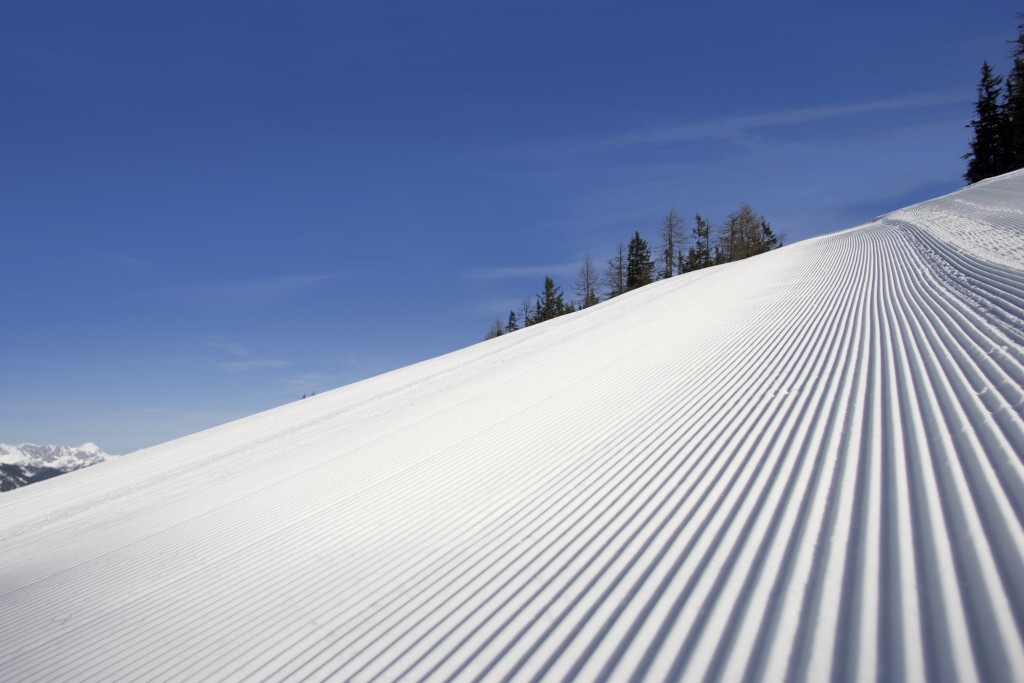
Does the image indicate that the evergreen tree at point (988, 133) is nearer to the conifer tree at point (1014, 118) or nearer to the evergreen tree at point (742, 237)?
the conifer tree at point (1014, 118)

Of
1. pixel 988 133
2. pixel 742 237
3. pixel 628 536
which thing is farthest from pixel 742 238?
pixel 628 536

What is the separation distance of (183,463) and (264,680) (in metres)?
10.8

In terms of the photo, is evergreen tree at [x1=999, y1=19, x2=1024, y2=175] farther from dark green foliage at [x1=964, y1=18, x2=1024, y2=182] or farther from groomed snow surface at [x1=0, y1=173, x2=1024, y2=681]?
groomed snow surface at [x1=0, y1=173, x2=1024, y2=681]

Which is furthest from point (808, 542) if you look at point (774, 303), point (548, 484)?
point (774, 303)

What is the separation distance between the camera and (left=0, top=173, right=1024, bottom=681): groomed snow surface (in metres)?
2.33

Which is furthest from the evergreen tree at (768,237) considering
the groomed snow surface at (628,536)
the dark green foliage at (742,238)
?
the groomed snow surface at (628,536)

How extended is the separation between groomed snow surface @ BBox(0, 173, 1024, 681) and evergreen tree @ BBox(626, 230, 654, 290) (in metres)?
39.4

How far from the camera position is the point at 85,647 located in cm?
426

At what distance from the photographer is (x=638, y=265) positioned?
1964 inches

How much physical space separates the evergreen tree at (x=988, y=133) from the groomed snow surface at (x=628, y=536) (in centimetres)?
3967

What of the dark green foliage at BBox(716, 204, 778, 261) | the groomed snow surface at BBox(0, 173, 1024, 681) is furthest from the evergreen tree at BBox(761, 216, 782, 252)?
the groomed snow surface at BBox(0, 173, 1024, 681)

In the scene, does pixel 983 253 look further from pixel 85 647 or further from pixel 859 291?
pixel 85 647

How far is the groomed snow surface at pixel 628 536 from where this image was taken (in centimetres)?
233

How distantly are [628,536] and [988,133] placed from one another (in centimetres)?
5106
